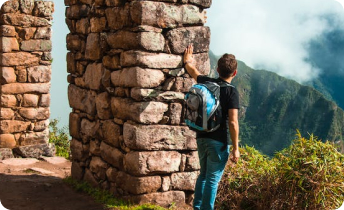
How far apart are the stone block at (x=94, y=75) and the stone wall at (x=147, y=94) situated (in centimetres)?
3

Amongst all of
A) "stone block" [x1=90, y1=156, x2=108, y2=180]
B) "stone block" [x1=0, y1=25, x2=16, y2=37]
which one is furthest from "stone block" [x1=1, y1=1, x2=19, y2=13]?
"stone block" [x1=90, y1=156, x2=108, y2=180]

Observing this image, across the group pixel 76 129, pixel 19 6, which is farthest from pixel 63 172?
pixel 19 6

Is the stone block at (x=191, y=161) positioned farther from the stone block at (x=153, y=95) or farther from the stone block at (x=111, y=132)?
the stone block at (x=111, y=132)

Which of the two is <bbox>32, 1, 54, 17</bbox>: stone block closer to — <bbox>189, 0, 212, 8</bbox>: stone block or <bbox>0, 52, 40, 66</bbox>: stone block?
<bbox>0, 52, 40, 66</bbox>: stone block

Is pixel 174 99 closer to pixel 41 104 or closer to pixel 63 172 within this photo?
pixel 63 172

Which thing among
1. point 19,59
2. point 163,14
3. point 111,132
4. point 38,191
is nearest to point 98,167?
point 111,132

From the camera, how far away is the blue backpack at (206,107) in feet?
14.6

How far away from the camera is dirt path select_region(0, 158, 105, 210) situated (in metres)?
5.60

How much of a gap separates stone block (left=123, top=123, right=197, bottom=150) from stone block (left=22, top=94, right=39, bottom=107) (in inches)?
173

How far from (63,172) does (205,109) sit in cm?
430

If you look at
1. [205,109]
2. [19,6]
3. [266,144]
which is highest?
[19,6]

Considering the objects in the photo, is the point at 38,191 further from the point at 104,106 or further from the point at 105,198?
the point at 104,106

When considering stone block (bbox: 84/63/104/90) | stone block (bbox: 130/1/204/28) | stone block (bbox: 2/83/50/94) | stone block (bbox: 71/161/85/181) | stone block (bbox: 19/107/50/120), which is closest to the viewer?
stone block (bbox: 130/1/204/28)

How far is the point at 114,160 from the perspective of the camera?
554 centimetres
